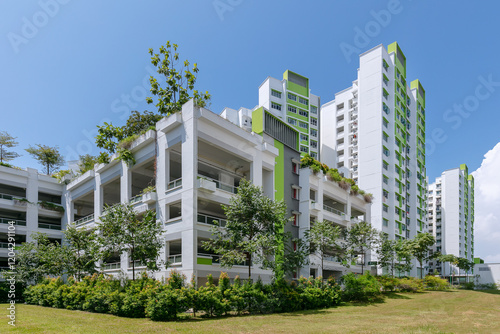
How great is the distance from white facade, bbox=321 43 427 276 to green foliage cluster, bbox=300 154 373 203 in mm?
13558

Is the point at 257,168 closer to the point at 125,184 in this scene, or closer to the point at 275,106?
the point at 125,184

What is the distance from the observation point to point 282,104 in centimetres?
7088

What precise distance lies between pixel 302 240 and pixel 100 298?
1741 centimetres

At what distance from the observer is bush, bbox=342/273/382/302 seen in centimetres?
2791

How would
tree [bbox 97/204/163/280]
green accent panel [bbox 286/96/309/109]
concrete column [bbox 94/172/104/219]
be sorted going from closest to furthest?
tree [bbox 97/204/163/280], concrete column [bbox 94/172/104/219], green accent panel [bbox 286/96/309/109]

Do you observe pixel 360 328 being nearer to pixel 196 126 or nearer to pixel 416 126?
pixel 196 126

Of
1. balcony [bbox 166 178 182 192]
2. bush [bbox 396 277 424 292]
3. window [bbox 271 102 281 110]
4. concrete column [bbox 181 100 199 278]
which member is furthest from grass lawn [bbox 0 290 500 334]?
window [bbox 271 102 281 110]

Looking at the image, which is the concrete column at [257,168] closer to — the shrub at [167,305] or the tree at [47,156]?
the shrub at [167,305]

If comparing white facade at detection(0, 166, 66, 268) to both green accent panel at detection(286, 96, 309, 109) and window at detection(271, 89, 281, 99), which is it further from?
green accent panel at detection(286, 96, 309, 109)

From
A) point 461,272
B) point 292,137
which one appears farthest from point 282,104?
point 461,272

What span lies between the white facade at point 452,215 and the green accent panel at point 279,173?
3471 inches

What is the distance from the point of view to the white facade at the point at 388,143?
59625 millimetres

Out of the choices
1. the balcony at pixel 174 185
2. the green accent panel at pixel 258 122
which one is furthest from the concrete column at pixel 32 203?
the green accent panel at pixel 258 122

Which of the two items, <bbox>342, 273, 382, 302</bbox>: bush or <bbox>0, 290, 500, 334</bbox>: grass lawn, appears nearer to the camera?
<bbox>0, 290, 500, 334</bbox>: grass lawn
